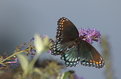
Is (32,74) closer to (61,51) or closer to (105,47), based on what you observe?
(105,47)

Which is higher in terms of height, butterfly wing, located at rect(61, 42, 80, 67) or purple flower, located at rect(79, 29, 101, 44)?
purple flower, located at rect(79, 29, 101, 44)

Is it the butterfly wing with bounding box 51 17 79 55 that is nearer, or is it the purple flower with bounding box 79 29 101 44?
the butterfly wing with bounding box 51 17 79 55

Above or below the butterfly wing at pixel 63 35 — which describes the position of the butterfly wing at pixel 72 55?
below

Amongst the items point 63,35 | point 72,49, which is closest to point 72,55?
point 72,49

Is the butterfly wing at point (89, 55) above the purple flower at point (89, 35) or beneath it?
beneath

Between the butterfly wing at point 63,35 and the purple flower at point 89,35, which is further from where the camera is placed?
the purple flower at point 89,35

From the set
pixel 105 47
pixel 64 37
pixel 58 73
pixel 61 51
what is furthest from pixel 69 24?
pixel 58 73

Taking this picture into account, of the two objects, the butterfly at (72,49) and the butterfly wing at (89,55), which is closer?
the butterfly at (72,49)

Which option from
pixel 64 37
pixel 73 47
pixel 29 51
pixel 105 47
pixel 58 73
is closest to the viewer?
pixel 58 73
